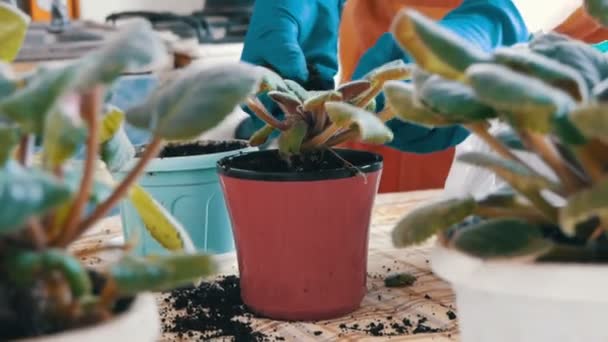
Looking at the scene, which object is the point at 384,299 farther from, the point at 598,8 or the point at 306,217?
the point at 598,8

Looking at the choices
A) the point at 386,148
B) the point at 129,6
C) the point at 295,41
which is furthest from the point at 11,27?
the point at 129,6

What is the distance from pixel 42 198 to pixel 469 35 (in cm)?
53

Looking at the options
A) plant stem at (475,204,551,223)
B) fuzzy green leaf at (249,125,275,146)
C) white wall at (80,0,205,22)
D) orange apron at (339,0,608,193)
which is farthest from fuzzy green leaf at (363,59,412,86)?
white wall at (80,0,205,22)

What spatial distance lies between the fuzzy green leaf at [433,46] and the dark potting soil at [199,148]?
1.39 ft

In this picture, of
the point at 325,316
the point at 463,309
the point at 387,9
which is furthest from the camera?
the point at 387,9

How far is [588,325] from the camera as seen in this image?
0.96 feet

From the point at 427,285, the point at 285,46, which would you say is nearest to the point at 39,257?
the point at 427,285

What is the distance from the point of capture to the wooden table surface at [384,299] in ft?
1.64

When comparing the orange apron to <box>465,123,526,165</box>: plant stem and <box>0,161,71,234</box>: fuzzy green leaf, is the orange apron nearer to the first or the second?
<box>465,123,526,165</box>: plant stem

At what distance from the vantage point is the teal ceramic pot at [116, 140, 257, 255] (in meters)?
0.65

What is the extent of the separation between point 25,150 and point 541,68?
0.68 ft

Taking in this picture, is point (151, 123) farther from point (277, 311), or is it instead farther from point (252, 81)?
point (277, 311)

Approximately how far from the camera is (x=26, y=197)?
0.70 feet

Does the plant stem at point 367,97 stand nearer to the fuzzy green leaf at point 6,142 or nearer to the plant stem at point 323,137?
the plant stem at point 323,137
